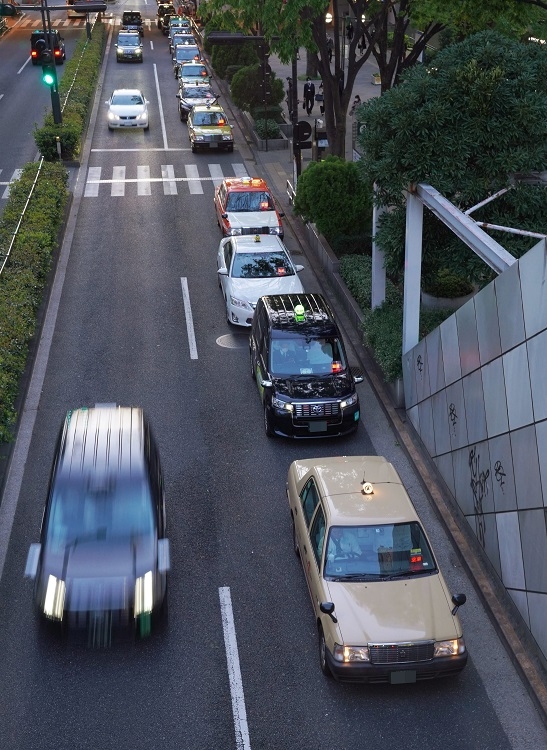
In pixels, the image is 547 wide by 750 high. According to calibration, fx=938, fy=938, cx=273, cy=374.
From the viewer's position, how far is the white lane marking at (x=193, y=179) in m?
31.4

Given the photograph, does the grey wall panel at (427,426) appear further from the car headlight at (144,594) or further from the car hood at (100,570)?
the car headlight at (144,594)

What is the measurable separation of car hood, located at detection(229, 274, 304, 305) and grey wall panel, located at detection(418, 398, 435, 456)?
5374 mm

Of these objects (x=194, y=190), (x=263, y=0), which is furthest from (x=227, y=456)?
(x=194, y=190)

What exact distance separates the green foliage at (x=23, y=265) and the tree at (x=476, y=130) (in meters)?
7.11

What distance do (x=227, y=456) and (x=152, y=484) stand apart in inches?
149

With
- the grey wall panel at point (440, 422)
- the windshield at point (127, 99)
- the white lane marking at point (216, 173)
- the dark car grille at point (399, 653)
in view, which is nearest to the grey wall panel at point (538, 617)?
the dark car grille at point (399, 653)

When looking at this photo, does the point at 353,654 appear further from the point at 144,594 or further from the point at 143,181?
the point at 143,181

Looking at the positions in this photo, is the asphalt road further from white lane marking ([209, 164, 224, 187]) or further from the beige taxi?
white lane marking ([209, 164, 224, 187])

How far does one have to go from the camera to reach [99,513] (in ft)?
36.6

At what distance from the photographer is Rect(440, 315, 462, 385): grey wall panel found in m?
13.5

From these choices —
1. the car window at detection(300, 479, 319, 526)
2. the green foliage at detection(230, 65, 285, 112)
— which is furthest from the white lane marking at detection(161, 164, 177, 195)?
the car window at detection(300, 479, 319, 526)

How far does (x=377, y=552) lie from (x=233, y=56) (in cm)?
4338

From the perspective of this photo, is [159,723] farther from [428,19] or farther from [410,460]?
[428,19]

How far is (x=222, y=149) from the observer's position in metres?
36.4
